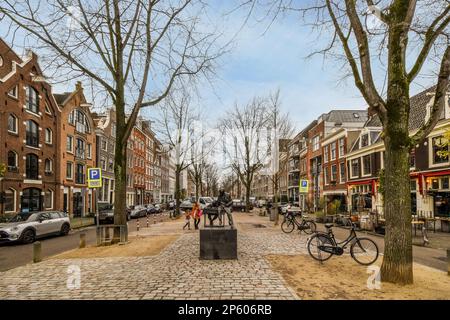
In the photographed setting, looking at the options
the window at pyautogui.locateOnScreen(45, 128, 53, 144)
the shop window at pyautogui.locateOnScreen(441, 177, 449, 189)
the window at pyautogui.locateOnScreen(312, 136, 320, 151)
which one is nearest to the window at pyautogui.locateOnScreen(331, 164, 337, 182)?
the window at pyautogui.locateOnScreen(312, 136, 320, 151)

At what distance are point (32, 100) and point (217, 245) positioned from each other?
27600mm

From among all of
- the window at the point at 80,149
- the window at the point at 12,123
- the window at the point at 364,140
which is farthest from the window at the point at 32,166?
the window at the point at 364,140

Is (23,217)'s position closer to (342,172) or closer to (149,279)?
(149,279)

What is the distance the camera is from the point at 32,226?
16.3 m

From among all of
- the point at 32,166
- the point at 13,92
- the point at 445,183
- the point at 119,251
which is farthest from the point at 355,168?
the point at 13,92

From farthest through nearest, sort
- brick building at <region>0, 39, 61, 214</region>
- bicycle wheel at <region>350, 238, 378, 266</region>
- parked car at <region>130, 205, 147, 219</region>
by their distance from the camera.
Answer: parked car at <region>130, 205, 147, 219</region>
brick building at <region>0, 39, 61, 214</region>
bicycle wheel at <region>350, 238, 378, 266</region>

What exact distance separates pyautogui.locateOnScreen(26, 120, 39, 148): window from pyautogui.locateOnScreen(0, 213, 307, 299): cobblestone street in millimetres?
22723

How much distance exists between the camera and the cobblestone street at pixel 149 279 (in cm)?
634

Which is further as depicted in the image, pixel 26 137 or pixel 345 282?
pixel 26 137

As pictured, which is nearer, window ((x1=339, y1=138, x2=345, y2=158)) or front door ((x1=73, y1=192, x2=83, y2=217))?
front door ((x1=73, y1=192, x2=83, y2=217))

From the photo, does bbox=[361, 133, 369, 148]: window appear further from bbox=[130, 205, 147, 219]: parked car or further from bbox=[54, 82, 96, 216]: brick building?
bbox=[54, 82, 96, 216]: brick building

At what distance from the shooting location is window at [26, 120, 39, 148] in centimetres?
2919
